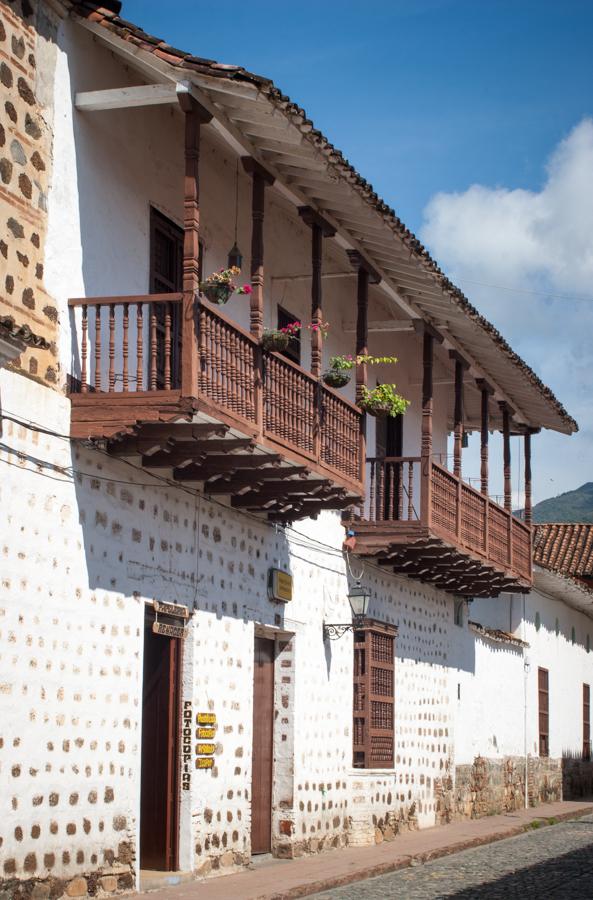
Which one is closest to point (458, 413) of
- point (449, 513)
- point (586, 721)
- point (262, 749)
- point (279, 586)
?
point (449, 513)

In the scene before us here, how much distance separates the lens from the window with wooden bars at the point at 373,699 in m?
17.3

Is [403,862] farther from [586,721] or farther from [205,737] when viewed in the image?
[586,721]

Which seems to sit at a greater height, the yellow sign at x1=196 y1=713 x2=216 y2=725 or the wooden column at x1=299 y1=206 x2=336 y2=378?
the wooden column at x1=299 y1=206 x2=336 y2=378

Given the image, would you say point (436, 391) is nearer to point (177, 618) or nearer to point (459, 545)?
point (459, 545)

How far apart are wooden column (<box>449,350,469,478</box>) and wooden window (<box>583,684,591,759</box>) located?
1376 centimetres

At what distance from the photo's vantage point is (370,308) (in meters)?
18.7

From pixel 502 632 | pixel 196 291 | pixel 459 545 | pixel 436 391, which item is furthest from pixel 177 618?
pixel 502 632

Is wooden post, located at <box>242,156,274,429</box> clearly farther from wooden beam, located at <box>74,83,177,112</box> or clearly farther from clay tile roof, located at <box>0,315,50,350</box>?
clay tile roof, located at <box>0,315,50,350</box>

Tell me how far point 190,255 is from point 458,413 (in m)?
8.60

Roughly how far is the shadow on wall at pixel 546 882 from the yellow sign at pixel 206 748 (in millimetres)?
2493

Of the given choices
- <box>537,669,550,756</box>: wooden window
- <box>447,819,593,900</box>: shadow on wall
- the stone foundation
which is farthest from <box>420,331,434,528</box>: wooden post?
<box>537,669,550,756</box>: wooden window

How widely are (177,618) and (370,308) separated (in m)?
7.16

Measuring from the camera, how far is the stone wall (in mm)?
10398

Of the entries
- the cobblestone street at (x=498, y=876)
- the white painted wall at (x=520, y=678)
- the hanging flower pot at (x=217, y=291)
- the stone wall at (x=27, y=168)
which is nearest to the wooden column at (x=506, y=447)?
the white painted wall at (x=520, y=678)
